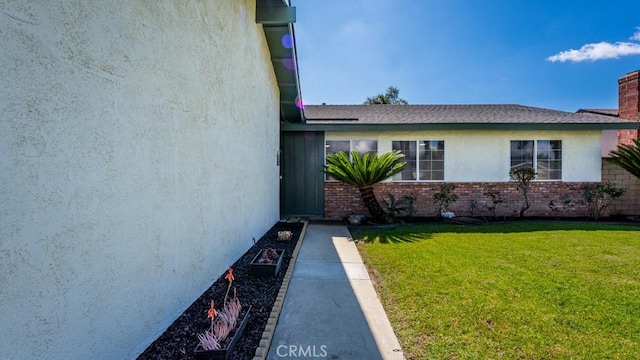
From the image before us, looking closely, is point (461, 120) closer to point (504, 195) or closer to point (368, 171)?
point (504, 195)

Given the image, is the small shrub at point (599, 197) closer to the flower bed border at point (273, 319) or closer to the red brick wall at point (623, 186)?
the red brick wall at point (623, 186)

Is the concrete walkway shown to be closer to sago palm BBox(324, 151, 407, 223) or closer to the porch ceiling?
sago palm BBox(324, 151, 407, 223)

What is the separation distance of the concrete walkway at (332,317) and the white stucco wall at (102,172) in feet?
3.84

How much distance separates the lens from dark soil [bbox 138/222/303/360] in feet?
7.97

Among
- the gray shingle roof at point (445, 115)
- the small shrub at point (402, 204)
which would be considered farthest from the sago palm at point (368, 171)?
the gray shingle roof at point (445, 115)

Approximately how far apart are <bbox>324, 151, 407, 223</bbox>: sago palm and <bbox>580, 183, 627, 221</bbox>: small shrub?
6168mm

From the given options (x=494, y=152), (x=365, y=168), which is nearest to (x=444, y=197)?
(x=494, y=152)

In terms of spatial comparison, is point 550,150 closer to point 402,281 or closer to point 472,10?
point 472,10

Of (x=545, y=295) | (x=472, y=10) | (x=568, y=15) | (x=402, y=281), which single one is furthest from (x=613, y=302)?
(x=568, y=15)

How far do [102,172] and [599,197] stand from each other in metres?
12.7

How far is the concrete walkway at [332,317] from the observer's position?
102 inches

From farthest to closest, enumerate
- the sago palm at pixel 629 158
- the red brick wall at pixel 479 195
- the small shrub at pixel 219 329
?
the red brick wall at pixel 479 195, the sago palm at pixel 629 158, the small shrub at pixel 219 329

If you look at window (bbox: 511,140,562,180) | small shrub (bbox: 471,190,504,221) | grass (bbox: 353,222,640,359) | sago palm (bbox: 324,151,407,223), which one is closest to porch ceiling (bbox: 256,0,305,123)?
sago palm (bbox: 324,151,407,223)

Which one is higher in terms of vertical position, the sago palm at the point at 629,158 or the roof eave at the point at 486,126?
the roof eave at the point at 486,126
